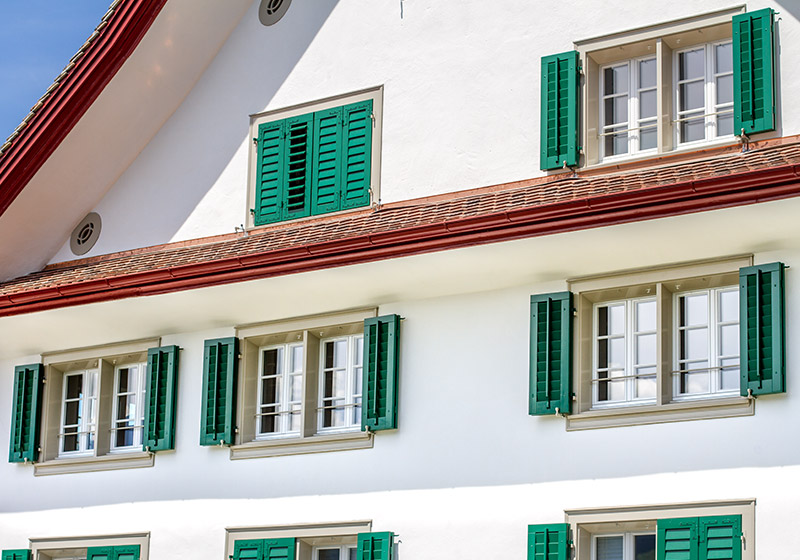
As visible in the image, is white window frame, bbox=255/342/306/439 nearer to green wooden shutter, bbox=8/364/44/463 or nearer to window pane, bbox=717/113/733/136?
green wooden shutter, bbox=8/364/44/463

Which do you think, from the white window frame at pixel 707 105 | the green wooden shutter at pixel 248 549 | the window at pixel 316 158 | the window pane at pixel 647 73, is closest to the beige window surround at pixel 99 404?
the green wooden shutter at pixel 248 549

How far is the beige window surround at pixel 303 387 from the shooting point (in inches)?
652

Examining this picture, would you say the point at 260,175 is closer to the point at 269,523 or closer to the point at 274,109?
the point at 274,109

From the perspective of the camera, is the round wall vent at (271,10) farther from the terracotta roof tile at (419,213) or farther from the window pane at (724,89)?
the window pane at (724,89)

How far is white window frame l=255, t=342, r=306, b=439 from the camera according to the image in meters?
17.2

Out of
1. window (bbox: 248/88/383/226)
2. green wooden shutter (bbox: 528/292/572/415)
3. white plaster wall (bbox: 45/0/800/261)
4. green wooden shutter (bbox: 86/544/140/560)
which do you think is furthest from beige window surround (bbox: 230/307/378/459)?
green wooden shutter (bbox: 528/292/572/415)

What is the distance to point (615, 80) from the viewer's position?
1605cm

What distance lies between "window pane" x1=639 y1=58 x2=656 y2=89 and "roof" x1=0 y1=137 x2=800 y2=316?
948mm

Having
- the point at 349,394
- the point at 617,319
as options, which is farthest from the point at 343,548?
the point at 617,319

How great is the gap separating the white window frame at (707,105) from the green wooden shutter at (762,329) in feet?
5.06

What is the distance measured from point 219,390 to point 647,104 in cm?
556

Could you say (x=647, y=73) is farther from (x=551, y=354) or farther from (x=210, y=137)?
(x=210, y=137)

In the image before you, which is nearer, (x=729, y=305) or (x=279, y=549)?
(x=729, y=305)

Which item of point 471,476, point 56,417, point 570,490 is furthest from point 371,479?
point 56,417
